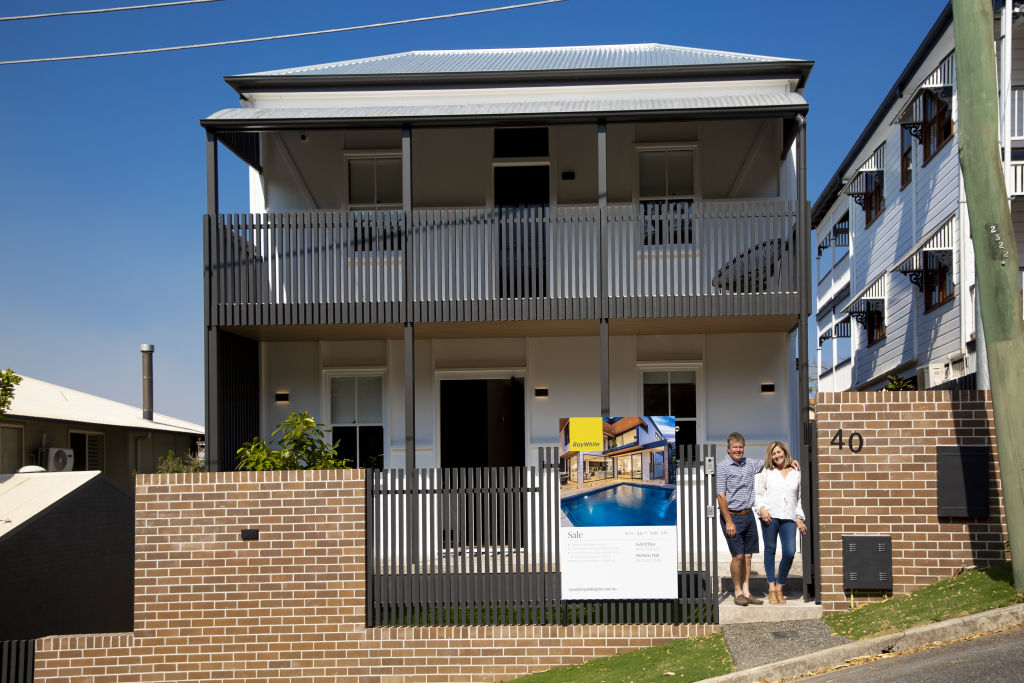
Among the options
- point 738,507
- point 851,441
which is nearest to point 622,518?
point 738,507

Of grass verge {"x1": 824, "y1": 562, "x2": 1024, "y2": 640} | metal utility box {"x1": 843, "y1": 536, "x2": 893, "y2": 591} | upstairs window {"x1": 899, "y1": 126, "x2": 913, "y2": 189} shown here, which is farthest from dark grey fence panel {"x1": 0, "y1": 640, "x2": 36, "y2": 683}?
upstairs window {"x1": 899, "y1": 126, "x2": 913, "y2": 189}

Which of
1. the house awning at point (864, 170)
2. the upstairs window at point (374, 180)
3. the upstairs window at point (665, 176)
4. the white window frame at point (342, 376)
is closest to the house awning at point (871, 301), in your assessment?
the house awning at point (864, 170)

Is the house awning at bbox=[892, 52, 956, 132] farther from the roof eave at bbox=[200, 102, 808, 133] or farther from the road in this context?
the road

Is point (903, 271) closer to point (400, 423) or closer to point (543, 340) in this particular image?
point (543, 340)

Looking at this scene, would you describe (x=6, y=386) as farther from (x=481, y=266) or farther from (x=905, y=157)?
(x=905, y=157)

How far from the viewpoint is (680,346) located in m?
14.4

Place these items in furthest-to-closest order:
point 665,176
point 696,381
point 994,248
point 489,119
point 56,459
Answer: point 56,459
point 665,176
point 696,381
point 489,119
point 994,248

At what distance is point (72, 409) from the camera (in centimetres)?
2064

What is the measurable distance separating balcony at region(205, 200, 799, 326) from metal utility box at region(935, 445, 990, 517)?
10.2 feet

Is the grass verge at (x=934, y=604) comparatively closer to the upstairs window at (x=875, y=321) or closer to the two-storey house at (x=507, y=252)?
the two-storey house at (x=507, y=252)

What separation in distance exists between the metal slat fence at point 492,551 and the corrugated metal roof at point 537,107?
4607mm

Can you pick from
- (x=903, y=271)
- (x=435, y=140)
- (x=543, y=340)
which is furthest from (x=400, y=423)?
(x=903, y=271)

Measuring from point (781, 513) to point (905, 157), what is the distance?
476 inches

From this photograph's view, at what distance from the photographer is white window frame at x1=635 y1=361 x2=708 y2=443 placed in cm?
1419
